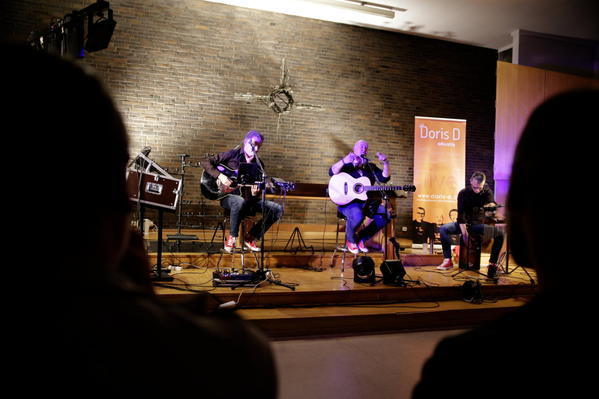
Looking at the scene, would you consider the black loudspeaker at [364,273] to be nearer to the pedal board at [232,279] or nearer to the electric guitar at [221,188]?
the pedal board at [232,279]

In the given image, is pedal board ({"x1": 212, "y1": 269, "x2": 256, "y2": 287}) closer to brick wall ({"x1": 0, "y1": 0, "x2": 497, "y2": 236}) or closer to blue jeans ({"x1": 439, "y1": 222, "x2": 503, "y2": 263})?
blue jeans ({"x1": 439, "y1": 222, "x2": 503, "y2": 263})

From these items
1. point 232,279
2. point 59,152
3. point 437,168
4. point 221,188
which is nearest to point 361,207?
point 221,188

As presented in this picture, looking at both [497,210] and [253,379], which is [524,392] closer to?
[253,379]

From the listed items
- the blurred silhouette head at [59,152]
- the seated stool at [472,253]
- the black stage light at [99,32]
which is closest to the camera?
the blurred silhouette head at [59,152]

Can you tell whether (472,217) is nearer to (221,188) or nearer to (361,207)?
(361,207)

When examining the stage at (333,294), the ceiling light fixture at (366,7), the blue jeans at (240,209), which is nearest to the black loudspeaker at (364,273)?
the stage at (333,294)

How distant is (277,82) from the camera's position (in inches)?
345

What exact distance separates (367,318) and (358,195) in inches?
78.8

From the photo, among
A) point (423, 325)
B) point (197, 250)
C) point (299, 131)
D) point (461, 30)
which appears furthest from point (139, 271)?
point (461, 30)

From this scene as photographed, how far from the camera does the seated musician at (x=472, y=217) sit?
6.27m

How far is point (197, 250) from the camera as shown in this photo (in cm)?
598

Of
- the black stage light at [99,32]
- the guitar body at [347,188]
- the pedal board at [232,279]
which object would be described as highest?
the black stage light at [99,32]

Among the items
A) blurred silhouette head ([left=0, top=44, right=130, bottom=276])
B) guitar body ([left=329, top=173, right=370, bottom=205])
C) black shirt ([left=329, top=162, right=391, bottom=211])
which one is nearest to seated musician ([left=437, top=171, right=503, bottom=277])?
black shirt ([left=329, top=162, right=391, bottom=211])

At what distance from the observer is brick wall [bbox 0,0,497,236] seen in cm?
793
